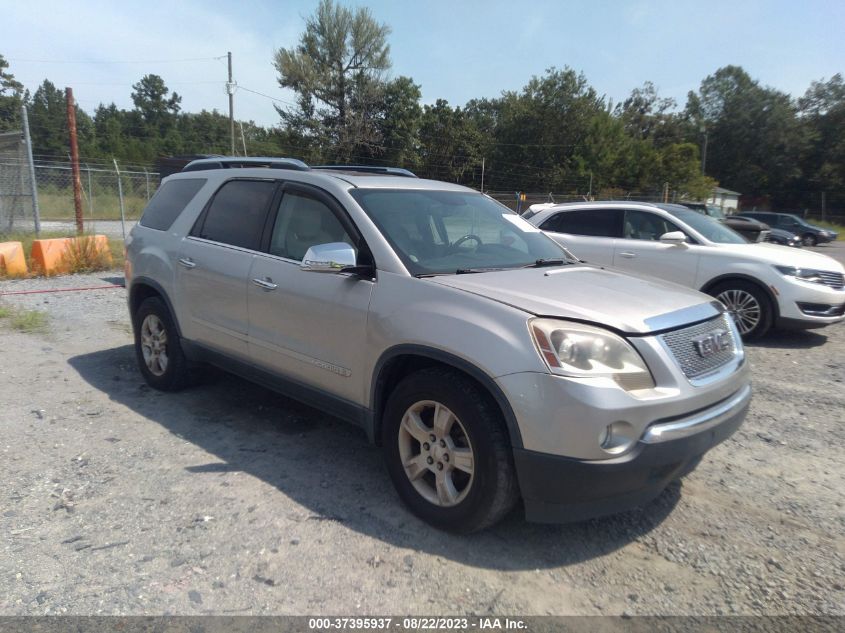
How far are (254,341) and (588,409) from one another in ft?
8.02

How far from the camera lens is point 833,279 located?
736 centimetres

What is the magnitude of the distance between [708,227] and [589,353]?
6425 millimetres

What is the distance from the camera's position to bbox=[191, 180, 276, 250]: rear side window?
433 cm

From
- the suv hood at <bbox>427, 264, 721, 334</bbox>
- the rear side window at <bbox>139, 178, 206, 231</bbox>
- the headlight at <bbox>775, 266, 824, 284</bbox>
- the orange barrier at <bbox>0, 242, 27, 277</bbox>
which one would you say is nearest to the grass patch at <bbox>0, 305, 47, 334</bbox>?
the rear side window at <bbox>139, 178, 206, 231</bbox>

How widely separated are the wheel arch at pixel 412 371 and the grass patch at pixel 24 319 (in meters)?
5.63

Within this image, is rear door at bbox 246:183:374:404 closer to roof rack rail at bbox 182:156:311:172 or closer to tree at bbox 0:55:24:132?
roof rack rail at bbox 182:156:311:172

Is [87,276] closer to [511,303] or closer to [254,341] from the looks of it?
[254,341]

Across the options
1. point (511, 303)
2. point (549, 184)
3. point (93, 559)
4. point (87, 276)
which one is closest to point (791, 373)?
point (511, 303)

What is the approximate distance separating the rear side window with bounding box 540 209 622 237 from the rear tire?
19.0 ft

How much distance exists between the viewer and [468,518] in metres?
Answer: 2.95

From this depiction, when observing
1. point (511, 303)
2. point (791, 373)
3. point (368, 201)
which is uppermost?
point (368, 201)

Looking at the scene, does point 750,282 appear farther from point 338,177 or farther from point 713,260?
point 338,177

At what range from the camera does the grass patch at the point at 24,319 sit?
7176mm

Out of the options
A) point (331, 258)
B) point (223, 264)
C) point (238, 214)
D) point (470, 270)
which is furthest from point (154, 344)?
point (470, 270)
